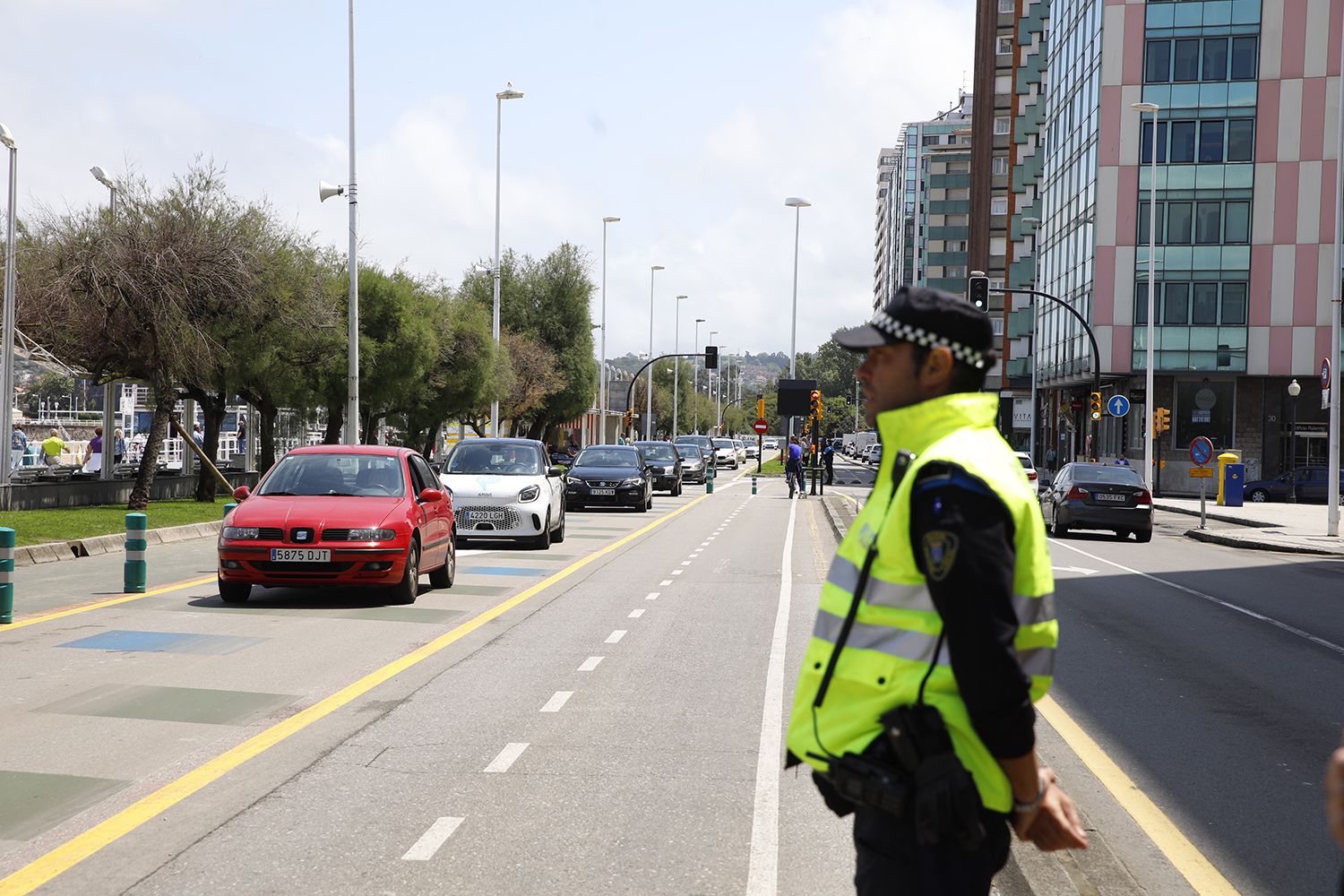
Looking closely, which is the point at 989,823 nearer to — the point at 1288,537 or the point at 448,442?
the point at 1288,537

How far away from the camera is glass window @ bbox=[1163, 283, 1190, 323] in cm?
5119

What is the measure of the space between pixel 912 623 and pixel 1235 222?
53.1 meters

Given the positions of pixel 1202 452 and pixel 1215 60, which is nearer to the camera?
pixel 1202 452

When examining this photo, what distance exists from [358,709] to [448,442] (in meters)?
65.6

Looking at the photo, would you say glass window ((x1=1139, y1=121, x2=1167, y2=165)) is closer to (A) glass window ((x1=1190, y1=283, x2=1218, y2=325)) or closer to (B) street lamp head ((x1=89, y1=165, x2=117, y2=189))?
(A) glass window ((x1=1190, y1=283, x2=1218, y2=325))

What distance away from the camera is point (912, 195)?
155625mm

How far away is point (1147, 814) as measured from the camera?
591cm

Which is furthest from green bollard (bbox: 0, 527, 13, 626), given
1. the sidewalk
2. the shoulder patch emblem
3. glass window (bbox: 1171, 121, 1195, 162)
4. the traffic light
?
glass window (bbox: 1171, 121, 1195, 162)

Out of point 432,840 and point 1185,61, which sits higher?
point 1185,61

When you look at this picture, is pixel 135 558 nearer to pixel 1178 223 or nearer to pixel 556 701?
pixel 556 701

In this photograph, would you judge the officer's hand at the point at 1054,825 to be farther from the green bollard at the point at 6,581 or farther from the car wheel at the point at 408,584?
the car wheel at the point at 408,584

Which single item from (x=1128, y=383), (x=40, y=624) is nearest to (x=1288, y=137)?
(x=1128, y=383)

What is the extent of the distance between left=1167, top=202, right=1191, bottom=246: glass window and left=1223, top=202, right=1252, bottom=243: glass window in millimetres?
1271

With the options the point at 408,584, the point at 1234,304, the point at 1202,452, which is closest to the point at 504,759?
the point at 408,584
